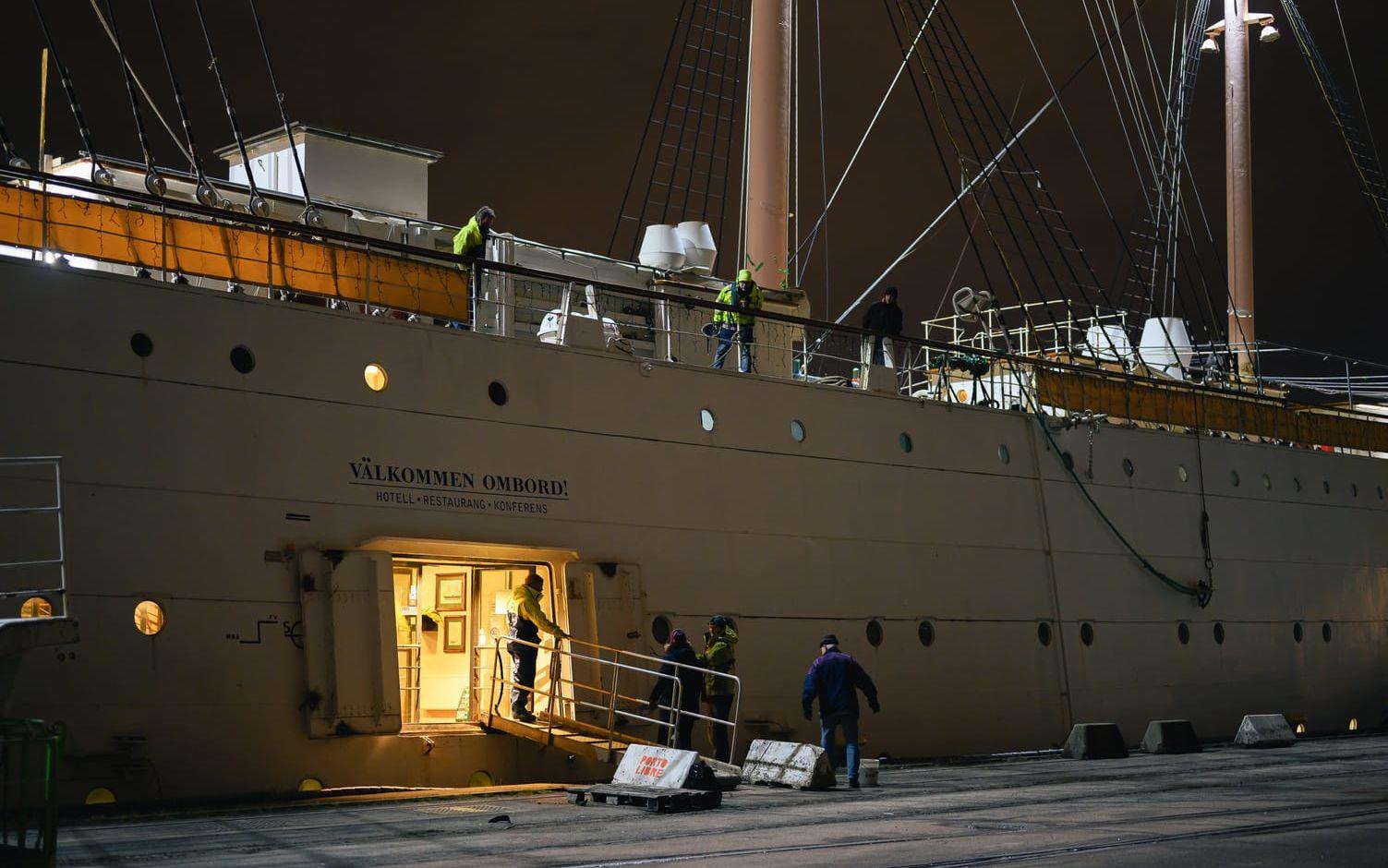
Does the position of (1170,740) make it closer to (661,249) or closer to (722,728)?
(722,728)

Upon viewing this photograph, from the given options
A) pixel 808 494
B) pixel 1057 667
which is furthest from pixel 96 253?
pixel 1057 667

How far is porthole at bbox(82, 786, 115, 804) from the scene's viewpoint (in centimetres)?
982

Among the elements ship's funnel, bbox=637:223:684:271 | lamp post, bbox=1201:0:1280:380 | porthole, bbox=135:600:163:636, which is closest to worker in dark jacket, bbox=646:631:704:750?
porthole, bbox=135:600:163:636

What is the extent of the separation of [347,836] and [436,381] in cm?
497

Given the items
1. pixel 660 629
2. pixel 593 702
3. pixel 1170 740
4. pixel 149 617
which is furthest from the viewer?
pixel 1170 740

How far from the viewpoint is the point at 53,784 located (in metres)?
6.53

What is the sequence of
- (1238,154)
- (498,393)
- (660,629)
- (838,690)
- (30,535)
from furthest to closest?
(1238,154)
(660,629)
(498,393)
(838,690)
(30,535)

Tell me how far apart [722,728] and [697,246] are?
6398mm

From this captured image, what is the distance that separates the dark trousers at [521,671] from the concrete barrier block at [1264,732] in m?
9.02

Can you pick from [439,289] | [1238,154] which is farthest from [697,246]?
[1238,154]

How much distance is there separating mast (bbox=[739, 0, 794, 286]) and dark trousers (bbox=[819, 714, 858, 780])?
6754 millimetres

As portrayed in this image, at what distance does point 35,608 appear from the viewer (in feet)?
32.6

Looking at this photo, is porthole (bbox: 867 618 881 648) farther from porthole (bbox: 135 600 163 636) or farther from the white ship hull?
porthole (bbox: 135 600 163 636)

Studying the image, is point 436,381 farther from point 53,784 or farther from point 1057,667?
point 1057,667
